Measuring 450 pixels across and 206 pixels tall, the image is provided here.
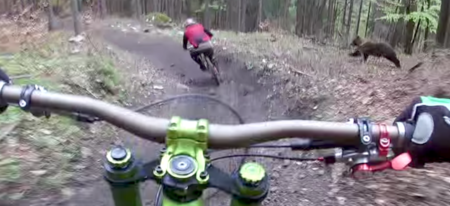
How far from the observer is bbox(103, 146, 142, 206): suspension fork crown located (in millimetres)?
1599

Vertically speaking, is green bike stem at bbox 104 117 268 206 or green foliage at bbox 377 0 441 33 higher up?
green foliage at bbox 377 0 441 33

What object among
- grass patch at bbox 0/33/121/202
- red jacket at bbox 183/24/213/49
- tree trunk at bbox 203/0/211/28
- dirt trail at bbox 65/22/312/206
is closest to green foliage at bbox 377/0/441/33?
dirt trail at bbox 65/22/312/206

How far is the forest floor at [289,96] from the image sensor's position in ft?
11.2

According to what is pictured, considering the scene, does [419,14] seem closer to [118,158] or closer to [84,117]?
[84,117]

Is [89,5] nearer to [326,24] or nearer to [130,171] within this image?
[326,24]

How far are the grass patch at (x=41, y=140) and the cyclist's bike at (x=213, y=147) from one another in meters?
1.75

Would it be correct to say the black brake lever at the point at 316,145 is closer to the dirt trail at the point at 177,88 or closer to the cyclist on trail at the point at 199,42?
the dirt trail at the point at 177,88

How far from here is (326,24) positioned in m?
21.5

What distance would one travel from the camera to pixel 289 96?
8953 mm

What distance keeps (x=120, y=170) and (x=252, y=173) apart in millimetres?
428

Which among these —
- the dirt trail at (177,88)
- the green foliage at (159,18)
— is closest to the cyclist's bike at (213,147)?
the dirt trail at (177,88)

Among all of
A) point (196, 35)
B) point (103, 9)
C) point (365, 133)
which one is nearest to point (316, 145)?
point (365, 133)

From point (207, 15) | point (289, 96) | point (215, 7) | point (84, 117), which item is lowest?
point (289, 96)

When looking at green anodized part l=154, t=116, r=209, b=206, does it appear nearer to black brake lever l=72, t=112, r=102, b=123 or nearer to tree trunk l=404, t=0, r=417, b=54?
black brake lever l=72, t=112, r=102, b=123
